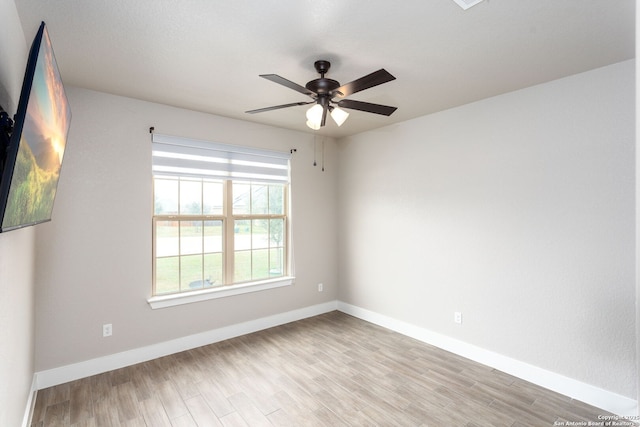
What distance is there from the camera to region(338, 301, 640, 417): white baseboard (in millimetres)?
2404

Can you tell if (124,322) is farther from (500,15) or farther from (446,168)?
(500,15)

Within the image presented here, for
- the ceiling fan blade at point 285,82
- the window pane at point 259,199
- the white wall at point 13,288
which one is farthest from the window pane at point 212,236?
the ceiling fan blade at point 285,82

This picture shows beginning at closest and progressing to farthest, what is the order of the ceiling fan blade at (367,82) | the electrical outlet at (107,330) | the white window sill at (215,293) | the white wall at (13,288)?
the white wall at (13,288) → the ceiling fan blade at (367,82) → the electrical outlet at (107,330) → the white window sill at (215,293)

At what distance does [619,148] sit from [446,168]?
141cm

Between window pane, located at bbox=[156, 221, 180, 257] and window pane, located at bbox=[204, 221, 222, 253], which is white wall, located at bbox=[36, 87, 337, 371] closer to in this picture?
window pane, located at bbox=[156, 221, 180, 257]

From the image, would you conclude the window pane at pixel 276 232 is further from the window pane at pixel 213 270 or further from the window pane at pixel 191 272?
the window pane at pixel 191 272

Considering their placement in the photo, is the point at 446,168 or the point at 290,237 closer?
the point at 446,168

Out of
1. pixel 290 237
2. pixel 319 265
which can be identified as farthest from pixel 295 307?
pixel 290 237

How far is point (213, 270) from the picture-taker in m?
3.74

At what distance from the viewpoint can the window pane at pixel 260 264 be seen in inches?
161

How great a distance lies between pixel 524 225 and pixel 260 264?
3002 mm

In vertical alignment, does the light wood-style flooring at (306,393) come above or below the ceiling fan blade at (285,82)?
below

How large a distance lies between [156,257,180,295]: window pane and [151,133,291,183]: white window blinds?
3.12ft

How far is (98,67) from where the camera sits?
97.6 inches
